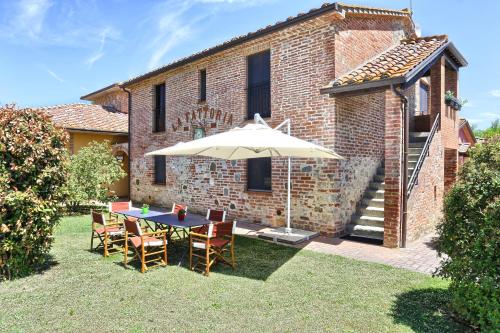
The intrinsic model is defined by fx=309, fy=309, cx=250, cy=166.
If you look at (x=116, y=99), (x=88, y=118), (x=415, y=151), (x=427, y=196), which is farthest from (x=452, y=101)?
(x=116, y=99)

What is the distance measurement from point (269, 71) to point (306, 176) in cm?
345

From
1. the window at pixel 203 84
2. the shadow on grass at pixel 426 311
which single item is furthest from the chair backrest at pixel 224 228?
the window at pixel 203 84

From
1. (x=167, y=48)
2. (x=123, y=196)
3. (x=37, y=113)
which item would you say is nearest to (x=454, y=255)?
(x=37, y=113)

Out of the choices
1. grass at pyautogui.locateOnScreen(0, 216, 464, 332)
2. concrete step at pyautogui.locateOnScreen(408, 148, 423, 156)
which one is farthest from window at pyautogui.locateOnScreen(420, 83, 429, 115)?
grass at pyautogui.locateOnScreen(0, 216, 464, 332)

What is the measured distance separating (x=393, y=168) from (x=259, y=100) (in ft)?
14.8

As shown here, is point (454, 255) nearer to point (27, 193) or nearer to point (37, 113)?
point (27, 193)

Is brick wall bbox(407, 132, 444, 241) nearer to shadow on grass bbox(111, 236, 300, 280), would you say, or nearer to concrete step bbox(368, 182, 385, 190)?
concrete step bbox(368, 182, 385, 190)

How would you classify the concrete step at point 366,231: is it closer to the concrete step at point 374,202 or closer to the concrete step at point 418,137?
the concrete step at point 374,202

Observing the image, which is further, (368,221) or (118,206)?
(368,221)

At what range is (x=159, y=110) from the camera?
13367mm

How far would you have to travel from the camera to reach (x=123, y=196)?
16547 millimetres

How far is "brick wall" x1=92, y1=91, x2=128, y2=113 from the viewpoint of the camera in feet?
66.9

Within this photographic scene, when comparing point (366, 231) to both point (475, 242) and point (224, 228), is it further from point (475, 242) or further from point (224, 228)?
point (475, 242)

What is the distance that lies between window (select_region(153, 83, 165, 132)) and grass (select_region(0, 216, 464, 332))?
26.5ft
